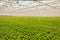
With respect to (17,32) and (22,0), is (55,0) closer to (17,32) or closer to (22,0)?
(22,0)

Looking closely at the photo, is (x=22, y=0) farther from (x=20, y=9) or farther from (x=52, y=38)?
(x=52, y=38)

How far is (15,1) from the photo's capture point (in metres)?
6.39

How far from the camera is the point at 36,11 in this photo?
5.97 m

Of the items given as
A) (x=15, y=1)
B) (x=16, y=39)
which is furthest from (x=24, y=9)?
(x=16, y=39)

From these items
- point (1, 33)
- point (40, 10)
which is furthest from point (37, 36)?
point (40, 10)

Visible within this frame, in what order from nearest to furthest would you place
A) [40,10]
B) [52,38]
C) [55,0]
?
[52,38], [40,10], [55,0]

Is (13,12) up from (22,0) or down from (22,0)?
down

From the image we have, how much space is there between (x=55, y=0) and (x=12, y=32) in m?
3.73

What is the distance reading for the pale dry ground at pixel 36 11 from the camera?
5.83 m

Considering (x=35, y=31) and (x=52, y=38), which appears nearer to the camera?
(x=52, y=38)

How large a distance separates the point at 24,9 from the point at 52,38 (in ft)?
11.8

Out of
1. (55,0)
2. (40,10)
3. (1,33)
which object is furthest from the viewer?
(55,0)

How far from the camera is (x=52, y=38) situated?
8.96 ft

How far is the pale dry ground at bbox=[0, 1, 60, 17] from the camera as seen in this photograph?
583cm
